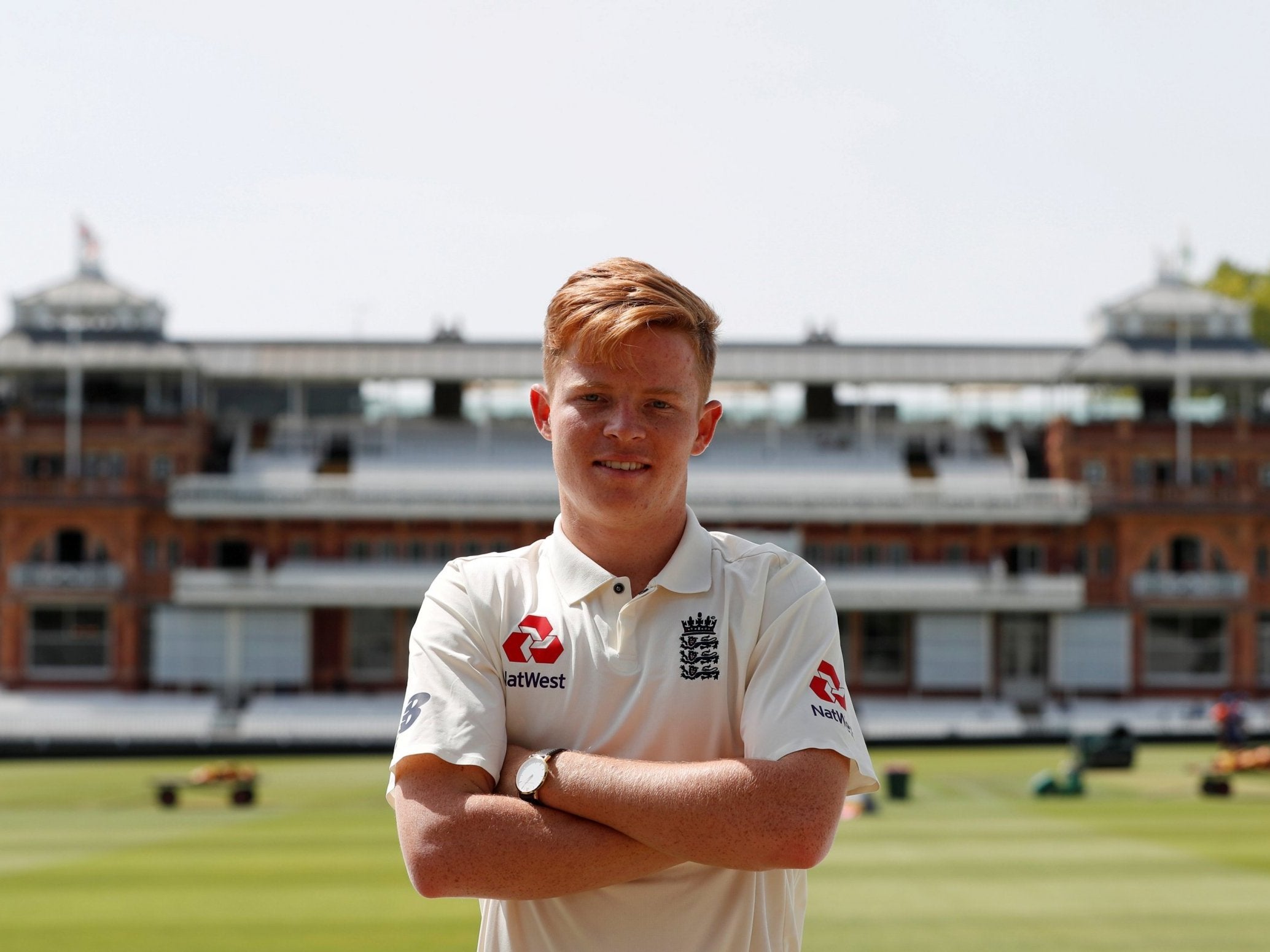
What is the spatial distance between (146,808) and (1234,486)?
38108 millimetres

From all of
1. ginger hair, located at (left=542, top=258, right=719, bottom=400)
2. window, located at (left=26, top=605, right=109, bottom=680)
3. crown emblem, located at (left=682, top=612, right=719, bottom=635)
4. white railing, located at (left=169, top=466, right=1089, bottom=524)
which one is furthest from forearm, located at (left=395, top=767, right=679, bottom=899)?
window, located at (left=26, top=605, right=109, bottom=680)

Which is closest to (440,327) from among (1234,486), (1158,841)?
(1234,486)

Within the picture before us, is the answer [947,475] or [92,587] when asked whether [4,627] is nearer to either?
[92,587]

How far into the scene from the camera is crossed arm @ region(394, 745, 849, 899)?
3084mm

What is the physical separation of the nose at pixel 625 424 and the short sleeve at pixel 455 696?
49 centimetres

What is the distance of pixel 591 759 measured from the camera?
3.12m

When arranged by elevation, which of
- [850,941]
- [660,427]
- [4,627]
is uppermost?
[660,427]

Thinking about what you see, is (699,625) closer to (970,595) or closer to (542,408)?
(542,408)

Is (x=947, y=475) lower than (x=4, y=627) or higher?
higher

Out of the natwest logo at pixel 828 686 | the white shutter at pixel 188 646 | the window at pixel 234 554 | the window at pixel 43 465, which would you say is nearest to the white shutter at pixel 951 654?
the window at pixel 234 554

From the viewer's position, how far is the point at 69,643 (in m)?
48.8

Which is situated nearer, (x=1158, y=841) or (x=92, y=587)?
(x=1158, y=841)

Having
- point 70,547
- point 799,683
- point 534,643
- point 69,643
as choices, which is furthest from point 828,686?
point 70,547

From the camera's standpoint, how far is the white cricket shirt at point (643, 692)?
10.4 feet
